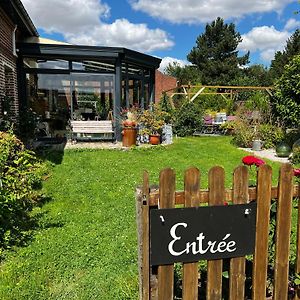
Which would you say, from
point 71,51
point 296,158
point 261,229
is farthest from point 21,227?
point 71,51

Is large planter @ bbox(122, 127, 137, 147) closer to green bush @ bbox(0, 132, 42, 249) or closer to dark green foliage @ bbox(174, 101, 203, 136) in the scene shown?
dark green foliage @ bbox(174, 101, 203, 136)

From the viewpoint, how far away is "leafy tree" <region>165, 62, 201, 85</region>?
37.4m

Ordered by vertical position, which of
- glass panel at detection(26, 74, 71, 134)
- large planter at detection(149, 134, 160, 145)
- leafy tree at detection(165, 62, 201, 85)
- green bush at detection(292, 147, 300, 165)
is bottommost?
green bush at detection(292, 147, 300, 165)

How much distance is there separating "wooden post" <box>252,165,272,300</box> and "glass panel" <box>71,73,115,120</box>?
33.5 ft

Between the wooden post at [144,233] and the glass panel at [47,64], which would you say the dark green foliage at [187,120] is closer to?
the glass panel at [47,64]

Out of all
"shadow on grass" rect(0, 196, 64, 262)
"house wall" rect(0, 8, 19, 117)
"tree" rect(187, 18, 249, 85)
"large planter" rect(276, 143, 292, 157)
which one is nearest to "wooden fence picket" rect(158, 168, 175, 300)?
"shadow on grass" rect(0, 196, 64, 262)

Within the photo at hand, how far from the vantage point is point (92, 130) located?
1106 centimetres

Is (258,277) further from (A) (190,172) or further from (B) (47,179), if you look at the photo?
(B) (47,179)

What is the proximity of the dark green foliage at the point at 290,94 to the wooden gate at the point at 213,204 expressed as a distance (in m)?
8.38

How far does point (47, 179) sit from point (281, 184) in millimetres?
5281

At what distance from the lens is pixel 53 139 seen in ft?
37.9

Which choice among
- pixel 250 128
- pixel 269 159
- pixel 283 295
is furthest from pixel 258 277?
pixel 250 128

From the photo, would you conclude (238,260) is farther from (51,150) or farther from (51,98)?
(51,98)

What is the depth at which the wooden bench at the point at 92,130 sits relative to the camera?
11008 mm
